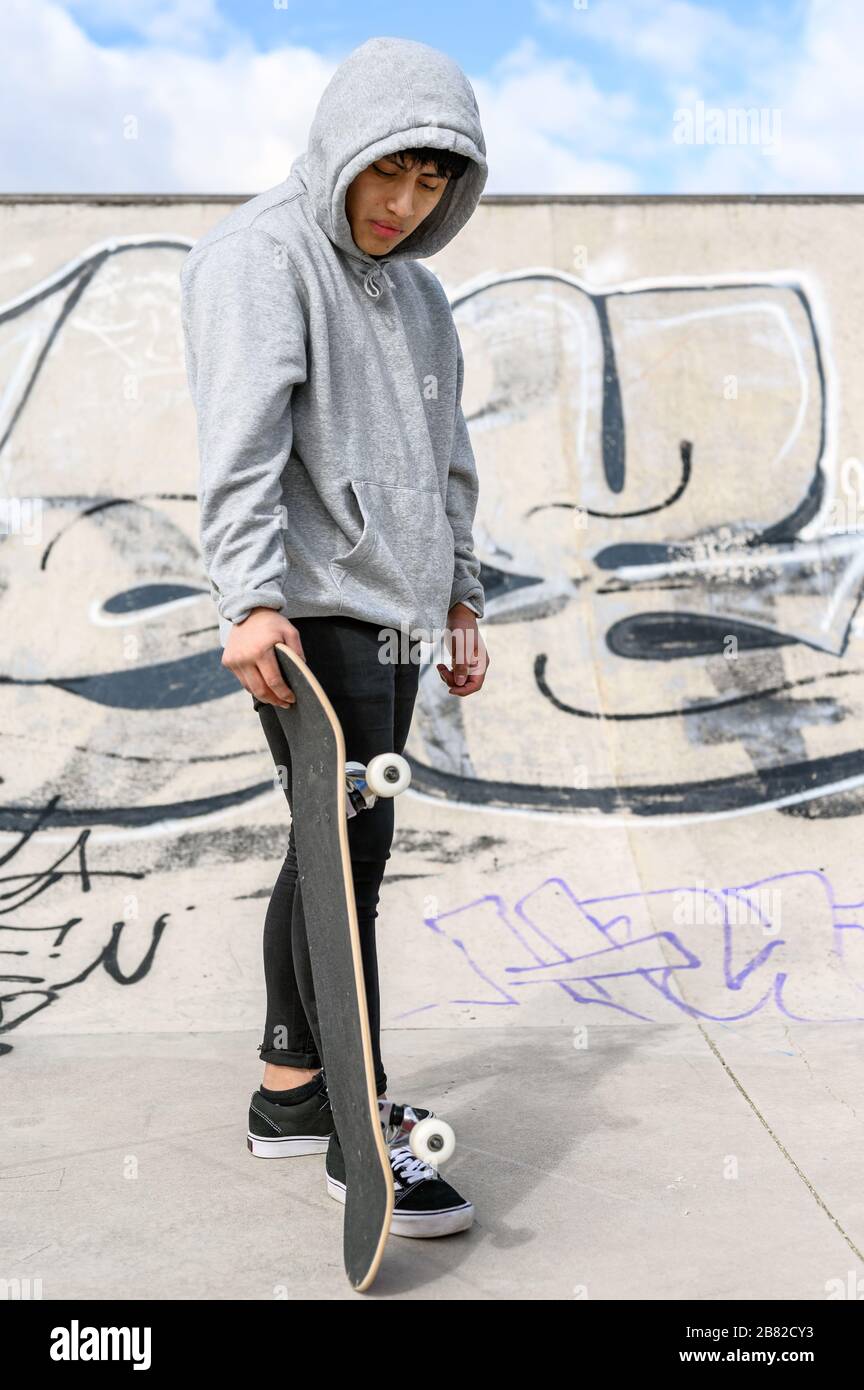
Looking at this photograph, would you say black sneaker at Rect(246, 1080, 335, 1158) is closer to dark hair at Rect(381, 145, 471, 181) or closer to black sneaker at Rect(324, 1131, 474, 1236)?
black sneaker at Rect(324, 1131, 474, 1236)

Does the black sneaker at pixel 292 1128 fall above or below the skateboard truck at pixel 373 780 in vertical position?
below

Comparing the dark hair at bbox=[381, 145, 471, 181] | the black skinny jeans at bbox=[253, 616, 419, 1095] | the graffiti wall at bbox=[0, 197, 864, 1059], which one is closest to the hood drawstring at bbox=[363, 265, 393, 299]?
the dark hair at bbox=[381, 145, 471, 181]

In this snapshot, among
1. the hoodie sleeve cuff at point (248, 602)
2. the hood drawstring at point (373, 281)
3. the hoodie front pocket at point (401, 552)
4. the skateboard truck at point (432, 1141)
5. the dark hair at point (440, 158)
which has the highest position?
the dark hair at point (440, 158)

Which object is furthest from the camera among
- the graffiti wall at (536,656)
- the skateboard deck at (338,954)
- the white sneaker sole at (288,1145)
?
the graffiti wall at (536,656)

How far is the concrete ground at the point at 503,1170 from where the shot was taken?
76.9 inches

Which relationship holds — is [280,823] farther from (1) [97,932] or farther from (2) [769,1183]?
(2) [769,1183]

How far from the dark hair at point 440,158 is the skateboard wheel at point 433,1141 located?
169 cm

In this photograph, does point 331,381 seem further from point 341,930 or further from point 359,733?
point 341,930

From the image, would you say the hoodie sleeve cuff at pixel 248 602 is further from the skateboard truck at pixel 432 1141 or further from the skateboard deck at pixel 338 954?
the skateboard truck at pixel 432 1141

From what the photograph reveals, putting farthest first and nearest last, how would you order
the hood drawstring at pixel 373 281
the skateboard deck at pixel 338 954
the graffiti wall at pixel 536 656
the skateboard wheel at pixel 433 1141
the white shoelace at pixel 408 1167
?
the graffiti wall at pixel 536 656
the hood drawstring at pixel 373 281
the white shoelace at pixel 408 1167
the skateboard wheel at pixel 433 1141
the skateboard deck at pixel 338 954

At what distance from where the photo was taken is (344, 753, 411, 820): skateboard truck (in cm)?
203

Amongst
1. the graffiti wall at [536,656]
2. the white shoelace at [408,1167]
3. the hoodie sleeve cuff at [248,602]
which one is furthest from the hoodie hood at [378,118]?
the graffiti wall at [536,656]

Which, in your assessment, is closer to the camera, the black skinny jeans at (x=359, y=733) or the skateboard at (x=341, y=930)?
the skateboard at (x=341, y=930)
